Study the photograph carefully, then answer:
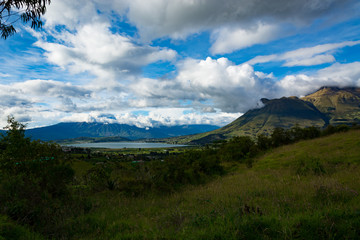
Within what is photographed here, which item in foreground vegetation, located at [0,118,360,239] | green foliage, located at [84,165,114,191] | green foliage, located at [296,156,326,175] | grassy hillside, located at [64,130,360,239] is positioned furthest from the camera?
green foliage, located at [296,156,326,175]

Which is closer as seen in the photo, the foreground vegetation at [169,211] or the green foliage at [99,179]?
the foreground vegetation at [169,211]

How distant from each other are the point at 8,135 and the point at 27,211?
484 centimetres

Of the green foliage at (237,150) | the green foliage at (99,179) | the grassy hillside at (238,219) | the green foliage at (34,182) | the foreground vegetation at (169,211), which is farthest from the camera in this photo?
the green foliage at (237,150)

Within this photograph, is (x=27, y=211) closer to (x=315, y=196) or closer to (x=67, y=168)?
(x=67, y=168)

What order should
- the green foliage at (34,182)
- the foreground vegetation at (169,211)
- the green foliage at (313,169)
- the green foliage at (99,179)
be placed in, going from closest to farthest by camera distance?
1. the foreground vegetation at (169,211)
2. the green foliage at (34,182)
3. the green foliage at (99,179)
4. the green foliage at (313,169)

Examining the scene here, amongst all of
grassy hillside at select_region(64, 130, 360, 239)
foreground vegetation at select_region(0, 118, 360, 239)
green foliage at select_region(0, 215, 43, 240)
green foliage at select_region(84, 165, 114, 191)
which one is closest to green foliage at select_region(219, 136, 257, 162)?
foreground vegetation at select_region(0, 118, 360, 239)

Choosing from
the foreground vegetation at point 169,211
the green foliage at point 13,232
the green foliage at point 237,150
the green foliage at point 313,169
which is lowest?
the green foliage at point 237,150

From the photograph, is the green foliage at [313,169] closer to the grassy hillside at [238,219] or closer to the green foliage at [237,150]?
the grassy hillside at [238,219]

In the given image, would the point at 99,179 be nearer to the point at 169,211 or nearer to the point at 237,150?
the point at 169,211

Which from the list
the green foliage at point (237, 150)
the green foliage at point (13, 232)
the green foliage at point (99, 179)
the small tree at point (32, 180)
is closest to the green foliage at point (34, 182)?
the small tree at point (32, 180)

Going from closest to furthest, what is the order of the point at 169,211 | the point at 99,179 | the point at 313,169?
the point at 169,211
the point at 99,179
the point at 313,169

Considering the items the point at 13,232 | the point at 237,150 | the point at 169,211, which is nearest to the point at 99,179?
the point at 169,211

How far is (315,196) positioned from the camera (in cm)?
643

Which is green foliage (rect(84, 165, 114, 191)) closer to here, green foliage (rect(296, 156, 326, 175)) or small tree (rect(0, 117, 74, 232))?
small tree (rect(0, 117, 74, 232))
